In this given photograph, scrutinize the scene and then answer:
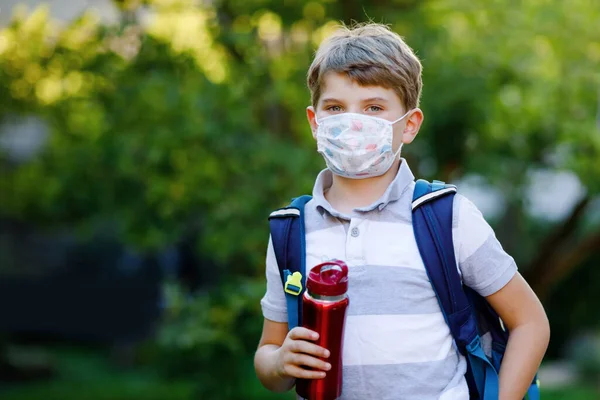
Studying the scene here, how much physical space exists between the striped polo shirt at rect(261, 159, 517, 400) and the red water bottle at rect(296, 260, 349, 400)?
0.45ft

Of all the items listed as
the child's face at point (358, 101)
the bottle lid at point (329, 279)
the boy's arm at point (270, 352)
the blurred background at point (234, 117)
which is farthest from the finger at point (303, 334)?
the blurred background at point (234, 117)

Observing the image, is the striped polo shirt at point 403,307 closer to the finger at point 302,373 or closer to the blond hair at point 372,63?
the finger at point 302,373

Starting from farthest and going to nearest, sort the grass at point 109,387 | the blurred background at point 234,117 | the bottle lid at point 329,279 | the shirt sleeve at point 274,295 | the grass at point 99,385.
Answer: the grass at point 99,385, the grass at point 109,387, the blurred background at point 234,117, the shirt sleeve at point 274,295, the bottle lid at point 329,279

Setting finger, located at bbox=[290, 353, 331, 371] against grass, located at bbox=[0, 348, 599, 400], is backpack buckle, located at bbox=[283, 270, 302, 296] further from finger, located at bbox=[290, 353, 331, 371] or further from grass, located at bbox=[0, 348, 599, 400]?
grass, located at bbox=[0, 348, 599, 400]

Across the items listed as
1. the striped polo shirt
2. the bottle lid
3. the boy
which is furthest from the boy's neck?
the bottle lid

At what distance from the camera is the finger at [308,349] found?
2029 millimetres

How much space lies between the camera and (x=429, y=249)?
2178 mm

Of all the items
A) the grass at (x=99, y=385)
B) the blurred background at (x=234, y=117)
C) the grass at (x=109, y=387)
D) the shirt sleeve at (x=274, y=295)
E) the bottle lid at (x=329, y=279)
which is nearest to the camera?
the bottle lid at (x=329, y=279)

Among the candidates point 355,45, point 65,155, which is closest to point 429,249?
point 355,45

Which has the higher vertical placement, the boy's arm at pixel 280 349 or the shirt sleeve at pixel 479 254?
the shirt sleeve at pixel 479 254

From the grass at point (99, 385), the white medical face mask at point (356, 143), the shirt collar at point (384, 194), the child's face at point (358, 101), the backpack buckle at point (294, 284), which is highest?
the child's face at point (358, 101)

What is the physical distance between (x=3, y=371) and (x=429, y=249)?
399 inches

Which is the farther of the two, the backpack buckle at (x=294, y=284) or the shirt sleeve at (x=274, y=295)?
the shirt sleeve at (x=274, y=295)

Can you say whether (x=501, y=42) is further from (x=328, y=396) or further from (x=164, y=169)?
(x=328, y=396)
